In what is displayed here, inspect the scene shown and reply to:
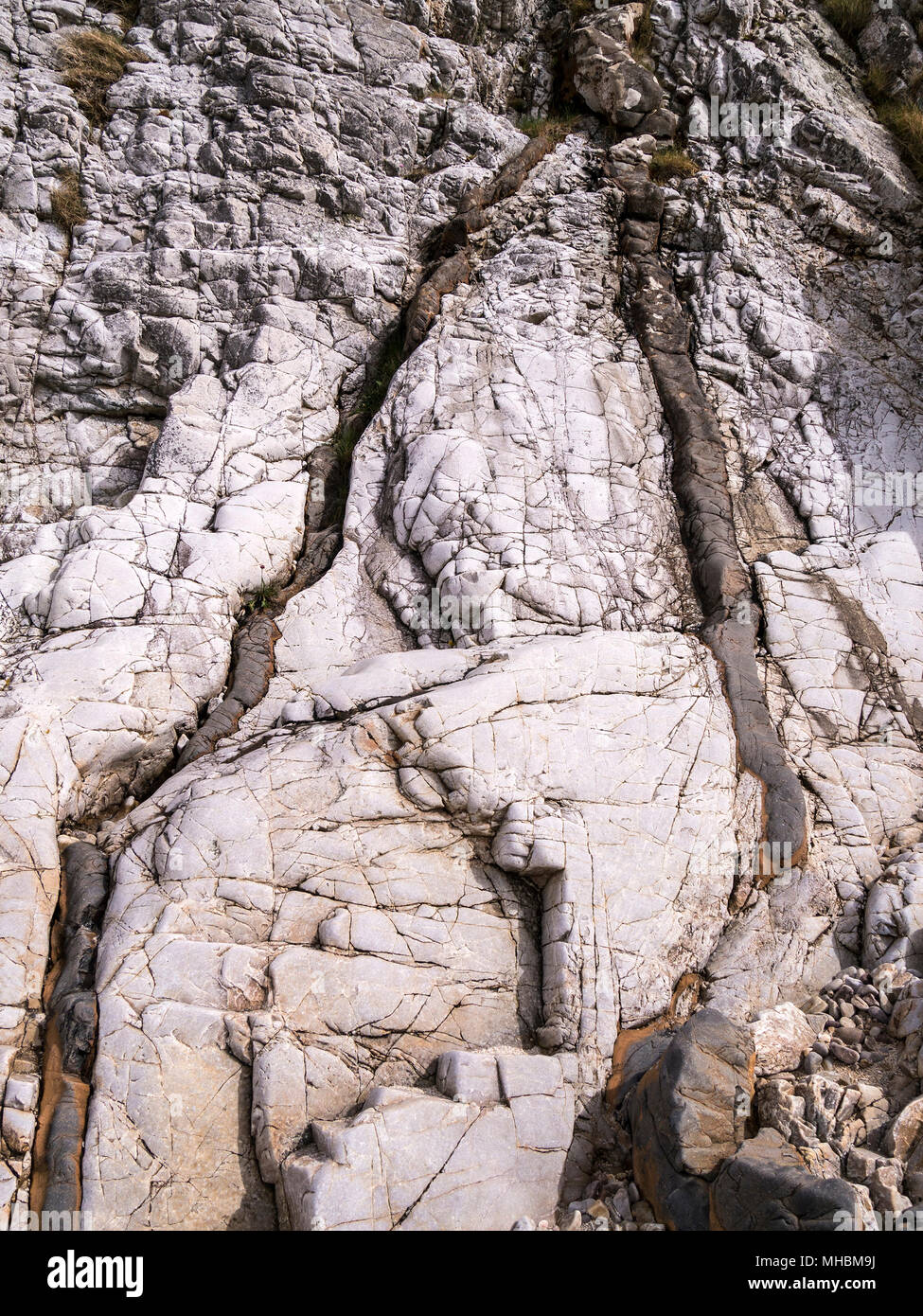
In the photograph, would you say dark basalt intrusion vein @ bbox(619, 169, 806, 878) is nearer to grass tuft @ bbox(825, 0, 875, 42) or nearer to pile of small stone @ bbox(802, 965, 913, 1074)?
pile of small stone @ bbox(802, 965, 913, 1074)

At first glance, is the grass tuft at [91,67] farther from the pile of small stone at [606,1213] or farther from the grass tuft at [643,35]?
the pile of small stone at [606,1213]

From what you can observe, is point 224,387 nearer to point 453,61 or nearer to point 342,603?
point 342,603

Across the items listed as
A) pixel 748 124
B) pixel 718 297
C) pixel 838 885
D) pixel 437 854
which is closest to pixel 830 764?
pixel 838 885

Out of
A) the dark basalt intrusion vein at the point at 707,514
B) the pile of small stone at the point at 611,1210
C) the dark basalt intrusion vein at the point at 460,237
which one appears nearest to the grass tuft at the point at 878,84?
the dark basalt intrusion vein at the point at 707,514

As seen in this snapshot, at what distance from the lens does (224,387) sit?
9430 millimetres

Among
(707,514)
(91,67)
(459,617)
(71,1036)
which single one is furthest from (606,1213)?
(91,67)

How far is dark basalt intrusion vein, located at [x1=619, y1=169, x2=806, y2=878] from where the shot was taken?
708 cm

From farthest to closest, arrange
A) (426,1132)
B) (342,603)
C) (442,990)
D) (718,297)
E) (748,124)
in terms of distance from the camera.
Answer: (748,124) → (718,297) → (342,603) → (442,990) → (426,1132)

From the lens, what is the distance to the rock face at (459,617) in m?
5.32

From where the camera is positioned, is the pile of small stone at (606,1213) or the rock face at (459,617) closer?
the pile of small stone at (606,1213)

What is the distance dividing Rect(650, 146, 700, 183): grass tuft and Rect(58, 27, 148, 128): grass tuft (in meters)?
6.98

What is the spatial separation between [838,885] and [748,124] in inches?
395

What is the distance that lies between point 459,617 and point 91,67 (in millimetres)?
9017

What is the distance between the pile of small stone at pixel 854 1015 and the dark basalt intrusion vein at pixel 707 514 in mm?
1009
